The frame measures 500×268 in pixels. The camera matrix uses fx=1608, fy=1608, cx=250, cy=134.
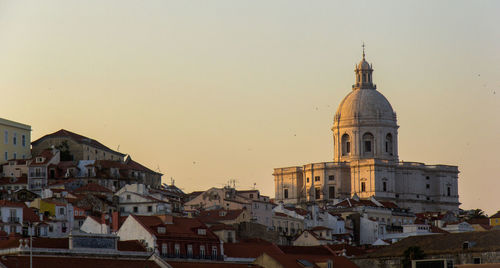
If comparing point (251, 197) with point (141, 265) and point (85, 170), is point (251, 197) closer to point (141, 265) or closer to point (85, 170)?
point (85, 170)

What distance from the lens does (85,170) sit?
159 metres

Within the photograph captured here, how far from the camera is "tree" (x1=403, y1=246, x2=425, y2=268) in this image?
360 ft

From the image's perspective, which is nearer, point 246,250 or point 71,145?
point 246,250

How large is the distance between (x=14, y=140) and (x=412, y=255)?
63518 mm

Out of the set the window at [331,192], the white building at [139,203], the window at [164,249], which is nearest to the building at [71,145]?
the white building at [139,203]

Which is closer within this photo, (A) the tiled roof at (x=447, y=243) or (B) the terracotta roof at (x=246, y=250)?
(B) the terracotta roof at (x=246, y=250)

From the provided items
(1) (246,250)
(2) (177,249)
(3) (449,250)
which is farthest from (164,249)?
(3) (449,250)

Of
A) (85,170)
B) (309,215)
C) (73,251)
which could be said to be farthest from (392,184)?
(73,251)

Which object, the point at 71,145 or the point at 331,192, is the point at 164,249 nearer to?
the point at 71,145

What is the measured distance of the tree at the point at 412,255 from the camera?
10969cm

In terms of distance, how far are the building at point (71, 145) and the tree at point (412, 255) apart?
61.1 m

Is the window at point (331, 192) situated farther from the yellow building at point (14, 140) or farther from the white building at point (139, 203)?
the white building at point (139, 203)

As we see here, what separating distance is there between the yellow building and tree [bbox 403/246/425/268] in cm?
5894

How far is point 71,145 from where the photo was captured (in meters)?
169
